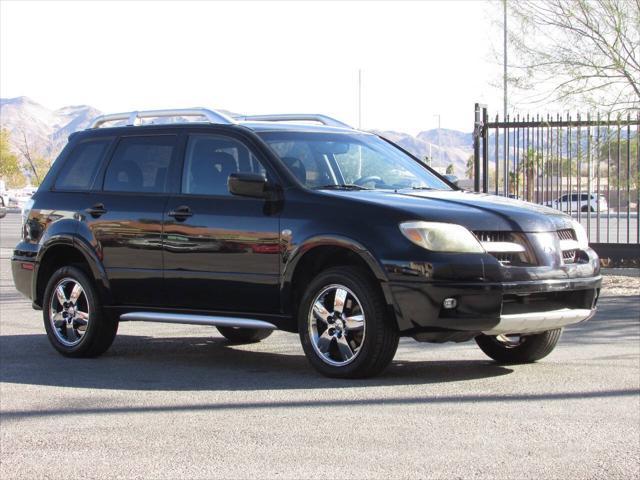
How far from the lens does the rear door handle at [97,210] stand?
9.89m

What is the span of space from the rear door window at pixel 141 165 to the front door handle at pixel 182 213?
32 cm

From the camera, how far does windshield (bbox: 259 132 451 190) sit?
360 inches

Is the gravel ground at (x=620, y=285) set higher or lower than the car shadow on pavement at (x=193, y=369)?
lower

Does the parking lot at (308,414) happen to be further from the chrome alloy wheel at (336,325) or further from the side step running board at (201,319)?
the side step running board at (201,319)

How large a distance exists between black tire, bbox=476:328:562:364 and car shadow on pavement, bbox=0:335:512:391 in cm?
15

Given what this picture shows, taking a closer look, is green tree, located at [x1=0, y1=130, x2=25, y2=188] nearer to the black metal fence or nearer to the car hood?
the black metal fence

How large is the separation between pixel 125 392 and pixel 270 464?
252 cm

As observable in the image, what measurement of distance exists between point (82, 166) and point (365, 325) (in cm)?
338

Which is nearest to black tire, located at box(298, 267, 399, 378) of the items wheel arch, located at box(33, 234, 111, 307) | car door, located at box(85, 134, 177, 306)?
car door, located at box(85, 134, 177, 306)

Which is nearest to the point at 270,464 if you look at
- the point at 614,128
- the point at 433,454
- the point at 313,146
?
the point at 433,454

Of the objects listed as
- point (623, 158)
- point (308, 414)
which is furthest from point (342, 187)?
point (623, 158)

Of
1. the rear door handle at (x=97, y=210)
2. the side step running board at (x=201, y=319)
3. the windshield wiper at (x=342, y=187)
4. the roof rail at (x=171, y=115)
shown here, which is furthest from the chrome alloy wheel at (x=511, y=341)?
the rear door handle at (x=97, y=210)

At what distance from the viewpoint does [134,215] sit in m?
9.63

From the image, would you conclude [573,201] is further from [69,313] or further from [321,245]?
[321,245]
